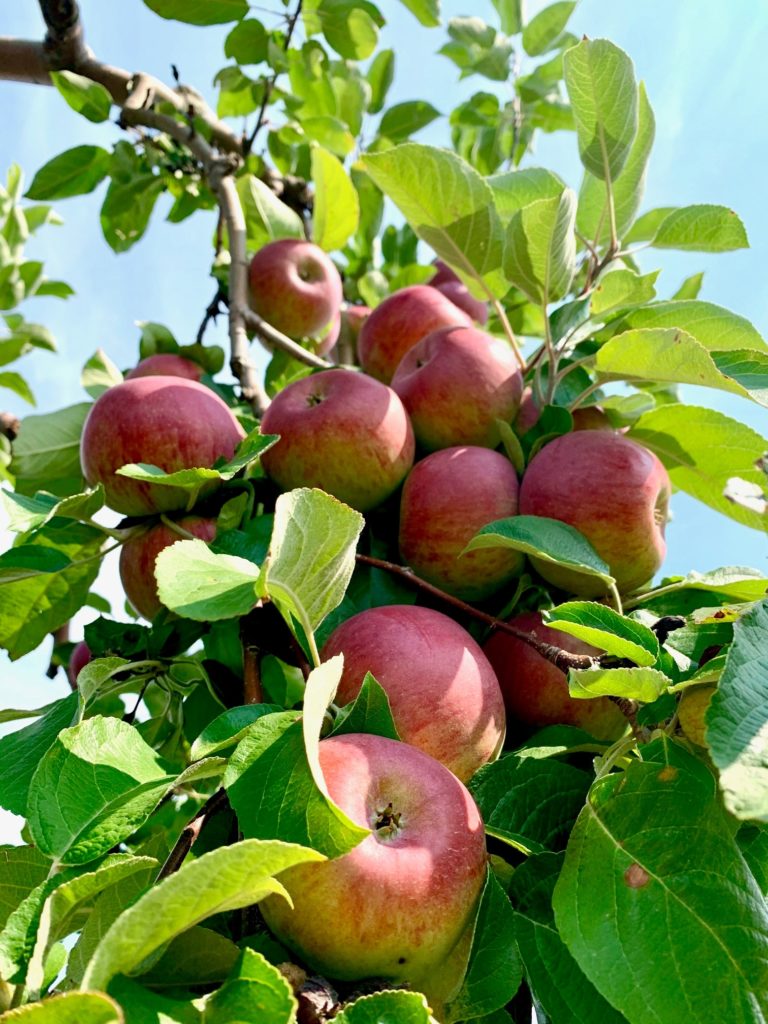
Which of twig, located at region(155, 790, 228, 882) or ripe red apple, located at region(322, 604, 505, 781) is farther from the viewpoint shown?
ripe red apple, located at region(322, 604, 505, 781)

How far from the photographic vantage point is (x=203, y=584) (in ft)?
2.26

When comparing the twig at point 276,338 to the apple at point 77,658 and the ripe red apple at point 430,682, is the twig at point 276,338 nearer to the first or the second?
the apple at point 77,658

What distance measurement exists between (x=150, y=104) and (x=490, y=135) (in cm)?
87

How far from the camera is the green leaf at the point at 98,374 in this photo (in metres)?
1.50

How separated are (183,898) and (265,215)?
162cm

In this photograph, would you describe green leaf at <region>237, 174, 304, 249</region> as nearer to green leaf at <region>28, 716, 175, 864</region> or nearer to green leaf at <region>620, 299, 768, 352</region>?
green leaf at <region>620, 299, 768, 352</region>

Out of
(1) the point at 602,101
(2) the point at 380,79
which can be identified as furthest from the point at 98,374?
(2) the point at 380,79

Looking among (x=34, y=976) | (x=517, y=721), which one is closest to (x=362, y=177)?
(x=517, y=721)

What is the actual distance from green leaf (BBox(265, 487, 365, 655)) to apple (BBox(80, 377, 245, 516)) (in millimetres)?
342

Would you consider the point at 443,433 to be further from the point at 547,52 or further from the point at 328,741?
the point at 547,52

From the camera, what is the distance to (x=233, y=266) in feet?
5.19

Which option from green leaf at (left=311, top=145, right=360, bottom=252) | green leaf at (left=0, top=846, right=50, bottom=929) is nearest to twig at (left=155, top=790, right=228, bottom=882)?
green leaf at (left=0, top=846, right=50, bottom=929)

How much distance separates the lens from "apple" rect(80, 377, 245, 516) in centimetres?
100

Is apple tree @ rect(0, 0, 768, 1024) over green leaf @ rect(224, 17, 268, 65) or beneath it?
beneath
